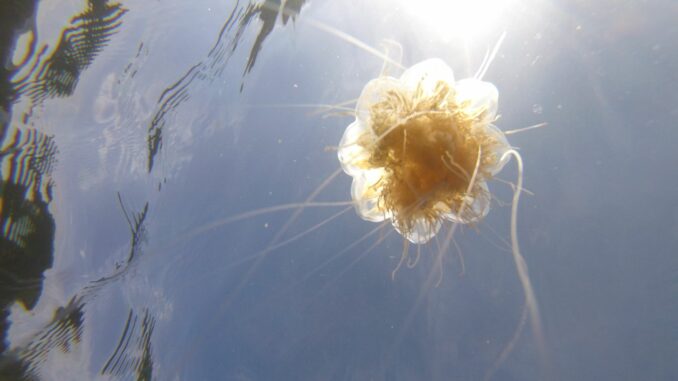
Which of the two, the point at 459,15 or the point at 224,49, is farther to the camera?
the point at 224,49

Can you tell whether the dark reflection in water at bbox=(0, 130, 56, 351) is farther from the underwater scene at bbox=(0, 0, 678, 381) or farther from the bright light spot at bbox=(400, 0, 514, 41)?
the bright light spot at bbox=(400, 0, 514, 41)

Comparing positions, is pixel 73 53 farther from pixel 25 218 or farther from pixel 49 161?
pixel 25 218

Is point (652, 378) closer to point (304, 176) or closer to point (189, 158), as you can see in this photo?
point (304, 176)

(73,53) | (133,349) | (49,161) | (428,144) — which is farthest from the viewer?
(133,349)

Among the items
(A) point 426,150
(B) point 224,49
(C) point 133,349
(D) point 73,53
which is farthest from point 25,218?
(A) point 426,150

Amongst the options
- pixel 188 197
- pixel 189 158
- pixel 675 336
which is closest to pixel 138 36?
pixel 189 158

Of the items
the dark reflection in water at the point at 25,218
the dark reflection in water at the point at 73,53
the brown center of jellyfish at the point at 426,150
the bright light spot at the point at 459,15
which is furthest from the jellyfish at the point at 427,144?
the dark reflection in water at the point at 25,218

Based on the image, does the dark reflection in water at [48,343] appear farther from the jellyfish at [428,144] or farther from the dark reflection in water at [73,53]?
the jellyfish at [428,144]
